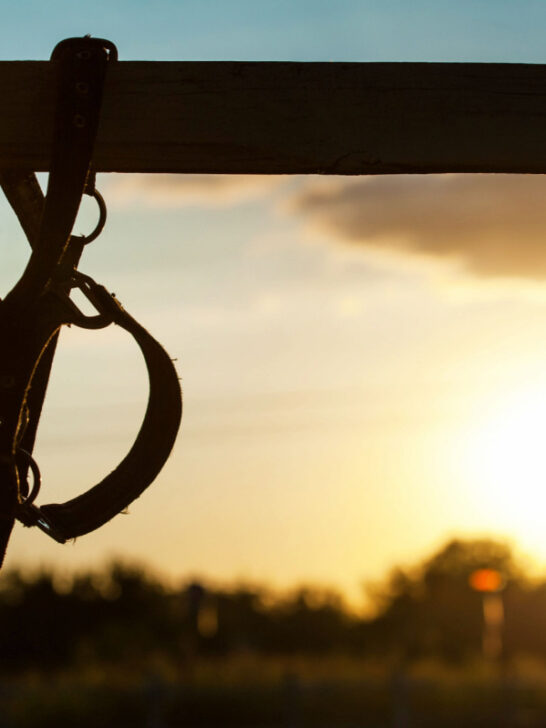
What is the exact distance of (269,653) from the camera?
67.8 m

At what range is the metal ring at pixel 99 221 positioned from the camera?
1828 mm

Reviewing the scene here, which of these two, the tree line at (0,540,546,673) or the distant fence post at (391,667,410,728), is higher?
the tree line at (0,540,546,673)

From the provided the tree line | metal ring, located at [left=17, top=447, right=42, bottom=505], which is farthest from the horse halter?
the tree line

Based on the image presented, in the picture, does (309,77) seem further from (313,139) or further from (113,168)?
(113,168)

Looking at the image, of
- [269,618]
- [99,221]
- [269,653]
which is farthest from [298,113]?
[269,618]

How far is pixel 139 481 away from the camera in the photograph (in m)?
1.81

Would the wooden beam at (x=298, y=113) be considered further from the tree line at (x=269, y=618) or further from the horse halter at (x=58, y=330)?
the tree line at (x=269, y=618)

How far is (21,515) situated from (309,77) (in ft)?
2.50

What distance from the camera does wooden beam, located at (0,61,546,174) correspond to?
6.20ft

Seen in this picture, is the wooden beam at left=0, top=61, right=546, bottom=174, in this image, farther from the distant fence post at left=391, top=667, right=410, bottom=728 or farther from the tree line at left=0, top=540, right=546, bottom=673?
the tree line at left=0, top=540, right=546, bottom=673

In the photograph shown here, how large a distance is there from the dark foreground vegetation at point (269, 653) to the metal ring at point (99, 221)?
61.1 ft

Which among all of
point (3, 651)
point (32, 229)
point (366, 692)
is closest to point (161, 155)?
point (32, 229)

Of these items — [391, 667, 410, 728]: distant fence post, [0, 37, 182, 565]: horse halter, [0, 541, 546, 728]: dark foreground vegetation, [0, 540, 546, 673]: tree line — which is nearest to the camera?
[0, 37, 182, 565]: horse halter

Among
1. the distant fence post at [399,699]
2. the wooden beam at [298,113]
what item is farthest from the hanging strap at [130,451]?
the distant fence post at [399,699]
